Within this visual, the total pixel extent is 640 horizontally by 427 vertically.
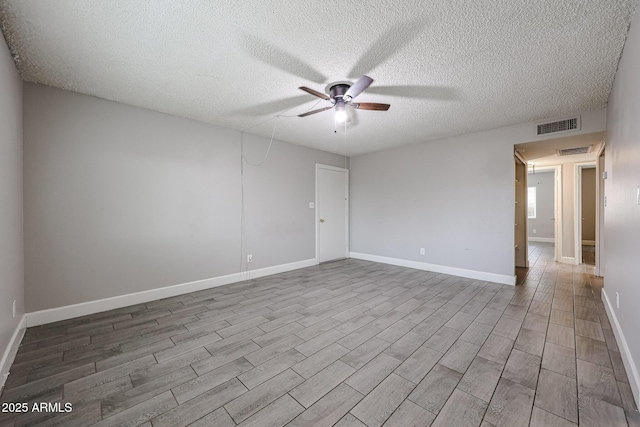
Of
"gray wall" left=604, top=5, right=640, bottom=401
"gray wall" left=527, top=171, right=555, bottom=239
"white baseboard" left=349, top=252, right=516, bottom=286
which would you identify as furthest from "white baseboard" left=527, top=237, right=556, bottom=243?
"gray wall" left=604, top=5, right=640, bottom=401

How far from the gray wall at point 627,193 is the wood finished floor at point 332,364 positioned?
424 millimetres

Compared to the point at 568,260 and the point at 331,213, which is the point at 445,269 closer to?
the point at 331,213

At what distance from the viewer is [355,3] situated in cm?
161

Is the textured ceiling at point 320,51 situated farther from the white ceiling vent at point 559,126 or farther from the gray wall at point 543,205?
the gray wall at point 543,205

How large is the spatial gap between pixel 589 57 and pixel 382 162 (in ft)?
11.3

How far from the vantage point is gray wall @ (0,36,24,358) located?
187cm

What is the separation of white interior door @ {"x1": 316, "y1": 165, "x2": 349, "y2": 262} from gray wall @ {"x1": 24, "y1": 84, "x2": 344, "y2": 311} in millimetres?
1274

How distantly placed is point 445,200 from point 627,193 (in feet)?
Result: 8.59

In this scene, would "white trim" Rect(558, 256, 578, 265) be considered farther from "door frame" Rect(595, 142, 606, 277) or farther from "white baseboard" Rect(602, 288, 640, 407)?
"white baseboard" Rect(602, 288, 640, 407)

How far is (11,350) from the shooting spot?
1.99 m

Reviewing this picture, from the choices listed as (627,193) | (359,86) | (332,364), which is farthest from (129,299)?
(627,193)

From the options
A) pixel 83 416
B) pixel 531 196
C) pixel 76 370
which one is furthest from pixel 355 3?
pixel 531 196

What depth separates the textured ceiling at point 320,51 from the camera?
1653 mm

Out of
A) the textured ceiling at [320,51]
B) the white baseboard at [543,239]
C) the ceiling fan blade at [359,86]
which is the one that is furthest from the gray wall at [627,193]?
the white baseboard at [543,239]
